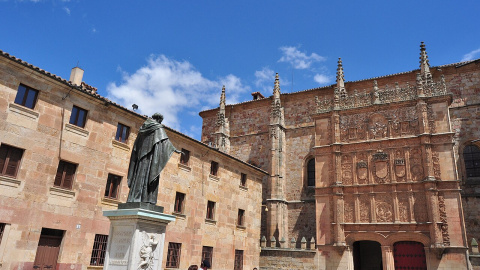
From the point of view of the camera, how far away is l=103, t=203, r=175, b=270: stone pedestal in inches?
269

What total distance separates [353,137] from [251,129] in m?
11.5

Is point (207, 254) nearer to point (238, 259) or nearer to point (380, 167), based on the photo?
point (238, 259)

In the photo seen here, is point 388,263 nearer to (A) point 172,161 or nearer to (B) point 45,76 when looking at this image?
(A) point 172,161

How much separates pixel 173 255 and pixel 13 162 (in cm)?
904

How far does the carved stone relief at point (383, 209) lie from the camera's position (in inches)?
884

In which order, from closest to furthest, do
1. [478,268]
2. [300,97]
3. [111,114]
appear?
[111,114] < [478,268] < [300,97]

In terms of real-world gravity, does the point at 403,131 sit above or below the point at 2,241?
above

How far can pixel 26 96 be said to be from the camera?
14.5 m

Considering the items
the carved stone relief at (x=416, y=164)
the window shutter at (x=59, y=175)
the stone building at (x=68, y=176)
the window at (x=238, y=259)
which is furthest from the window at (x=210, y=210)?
the carved stone relief at (x=416, y=164)

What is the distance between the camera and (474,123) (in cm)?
2531

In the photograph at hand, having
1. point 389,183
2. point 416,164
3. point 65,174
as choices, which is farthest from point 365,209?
point 65,174

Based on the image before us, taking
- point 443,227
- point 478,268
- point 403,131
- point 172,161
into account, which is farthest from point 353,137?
point 172,161

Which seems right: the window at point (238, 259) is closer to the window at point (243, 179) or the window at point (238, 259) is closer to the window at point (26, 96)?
the window at point (243, 179)

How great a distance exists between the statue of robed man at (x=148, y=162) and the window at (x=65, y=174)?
8967 millimetres
